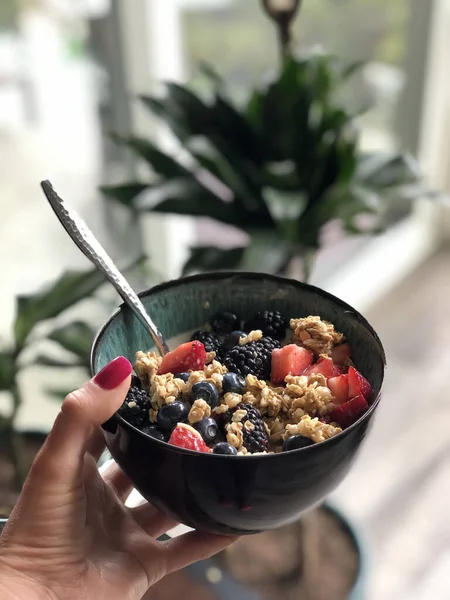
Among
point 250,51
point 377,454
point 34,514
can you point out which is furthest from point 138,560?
point 250,51

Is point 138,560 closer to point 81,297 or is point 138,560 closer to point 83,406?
point 83,406

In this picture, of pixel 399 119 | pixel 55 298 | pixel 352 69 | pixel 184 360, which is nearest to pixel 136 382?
pixel 184 360

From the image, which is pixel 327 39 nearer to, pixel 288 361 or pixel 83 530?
pixel 288 361

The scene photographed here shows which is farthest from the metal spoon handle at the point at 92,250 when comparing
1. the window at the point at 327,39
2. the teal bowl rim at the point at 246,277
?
the window at the point at 327,39

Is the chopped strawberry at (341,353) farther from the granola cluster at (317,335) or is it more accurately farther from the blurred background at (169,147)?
the blurred background at (169,147)

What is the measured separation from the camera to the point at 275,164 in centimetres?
130

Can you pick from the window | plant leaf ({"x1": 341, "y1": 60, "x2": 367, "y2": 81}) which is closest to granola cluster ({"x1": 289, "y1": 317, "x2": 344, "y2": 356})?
plant leaf ({"x1": 341, "y1": 60, "x2": 367, "y2": 81})

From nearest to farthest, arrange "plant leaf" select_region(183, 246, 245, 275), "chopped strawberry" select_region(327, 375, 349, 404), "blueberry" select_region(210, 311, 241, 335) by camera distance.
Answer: "chopped strawberry" select_region(327, 375, 349, 404)
"blueberry" select_region(210, 311, 241, 335)
"plant leaf" select_region(183, 246, 245, 275)

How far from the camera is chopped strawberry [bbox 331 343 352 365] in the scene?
808 millimetres

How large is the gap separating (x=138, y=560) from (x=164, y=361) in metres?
0.25

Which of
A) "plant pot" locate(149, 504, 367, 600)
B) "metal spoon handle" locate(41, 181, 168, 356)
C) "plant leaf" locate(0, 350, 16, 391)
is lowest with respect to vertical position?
"plant pot" locate(149, 504, 367, 600)

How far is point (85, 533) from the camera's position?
0.83 m

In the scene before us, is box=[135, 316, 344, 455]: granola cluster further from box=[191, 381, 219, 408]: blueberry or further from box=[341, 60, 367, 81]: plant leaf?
box=[341, 60, 367, 81]: plant leaf

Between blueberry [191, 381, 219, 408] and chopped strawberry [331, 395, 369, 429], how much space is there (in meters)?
0.13
